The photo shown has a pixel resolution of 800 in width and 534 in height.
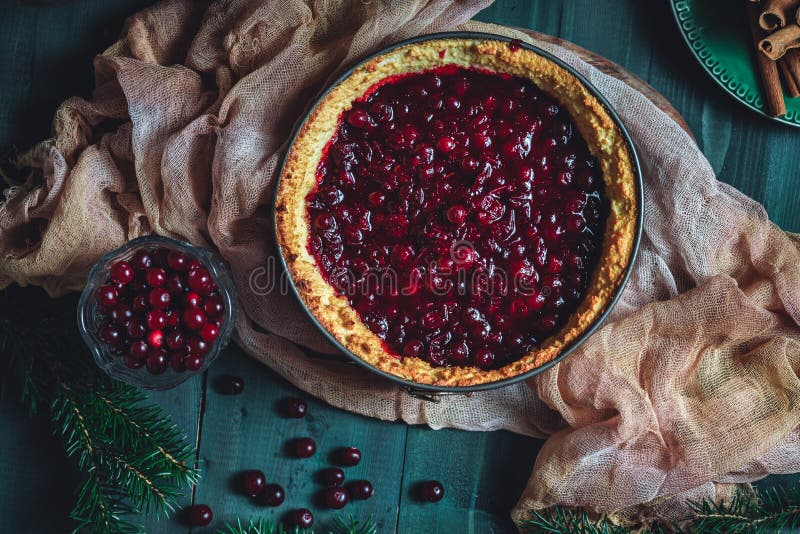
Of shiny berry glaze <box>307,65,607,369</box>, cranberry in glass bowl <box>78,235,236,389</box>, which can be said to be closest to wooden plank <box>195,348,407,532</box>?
cranberry in glass bowl <box>78,235,236,389</box>

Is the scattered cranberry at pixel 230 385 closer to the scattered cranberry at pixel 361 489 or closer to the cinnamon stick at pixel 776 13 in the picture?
the scattered cranberry at pixel 361 489

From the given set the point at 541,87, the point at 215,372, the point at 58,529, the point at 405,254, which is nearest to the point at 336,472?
the point at 215,372

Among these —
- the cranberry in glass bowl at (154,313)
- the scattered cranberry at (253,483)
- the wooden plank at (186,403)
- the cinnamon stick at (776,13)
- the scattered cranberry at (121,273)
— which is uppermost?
the cinnamon stick at (776,13)

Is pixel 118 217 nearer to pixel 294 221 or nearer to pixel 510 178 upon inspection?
pixel 294 221

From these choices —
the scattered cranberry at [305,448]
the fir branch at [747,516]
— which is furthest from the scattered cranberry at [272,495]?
the fir branch at [747,516]

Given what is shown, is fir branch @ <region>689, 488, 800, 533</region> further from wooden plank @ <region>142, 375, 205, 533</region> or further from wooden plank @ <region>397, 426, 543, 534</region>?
wooden plank @ <region>142, 375, 205, 533</region>

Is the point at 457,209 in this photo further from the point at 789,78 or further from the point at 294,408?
the point at 789,78

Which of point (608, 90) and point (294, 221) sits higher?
point (608, 90)

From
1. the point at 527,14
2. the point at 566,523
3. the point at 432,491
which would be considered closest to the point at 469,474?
the point at 432,491
